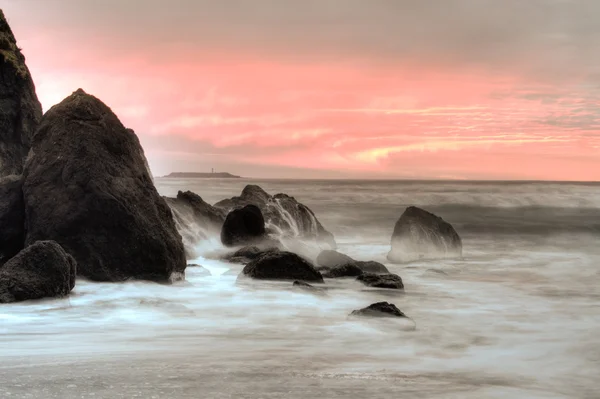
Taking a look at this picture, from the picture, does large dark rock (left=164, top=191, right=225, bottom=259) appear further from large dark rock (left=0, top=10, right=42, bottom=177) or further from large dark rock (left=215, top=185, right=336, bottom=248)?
large dark rock (left=0, top=10, right=42, bottom=177)

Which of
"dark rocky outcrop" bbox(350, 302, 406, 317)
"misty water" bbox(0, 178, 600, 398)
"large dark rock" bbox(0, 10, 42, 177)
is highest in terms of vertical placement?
"large dark rock" bbox(0, 10, 42, 177)

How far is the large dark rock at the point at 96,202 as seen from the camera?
30.8 feet

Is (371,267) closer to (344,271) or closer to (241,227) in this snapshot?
(344,271)

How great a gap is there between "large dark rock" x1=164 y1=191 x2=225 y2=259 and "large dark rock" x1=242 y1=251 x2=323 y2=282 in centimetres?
310

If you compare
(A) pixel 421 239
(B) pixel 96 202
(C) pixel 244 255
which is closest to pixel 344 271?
(C) pixel 244 255

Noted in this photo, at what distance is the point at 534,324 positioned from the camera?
28.7 ft

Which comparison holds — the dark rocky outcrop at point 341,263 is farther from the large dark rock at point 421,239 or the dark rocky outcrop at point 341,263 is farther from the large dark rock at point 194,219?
the large dark rock at point 421,239

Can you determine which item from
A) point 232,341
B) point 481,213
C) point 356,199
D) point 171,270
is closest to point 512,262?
point 171,270

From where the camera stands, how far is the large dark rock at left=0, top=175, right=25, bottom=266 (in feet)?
32.4

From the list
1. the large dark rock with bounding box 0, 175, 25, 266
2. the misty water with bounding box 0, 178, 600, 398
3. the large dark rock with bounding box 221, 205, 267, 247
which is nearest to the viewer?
the misty water with bounding box 0, 178, 600, 398

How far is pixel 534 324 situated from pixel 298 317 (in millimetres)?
2965

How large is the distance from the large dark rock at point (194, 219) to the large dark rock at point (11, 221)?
13.6 ft

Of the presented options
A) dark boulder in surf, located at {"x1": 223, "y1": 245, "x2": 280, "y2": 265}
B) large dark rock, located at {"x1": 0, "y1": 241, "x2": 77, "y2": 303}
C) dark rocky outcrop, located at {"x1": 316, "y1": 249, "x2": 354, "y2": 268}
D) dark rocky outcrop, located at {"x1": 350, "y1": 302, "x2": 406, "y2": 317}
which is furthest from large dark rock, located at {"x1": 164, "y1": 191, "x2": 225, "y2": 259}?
dark rocky outcrop, located at {"x1": 350, "y1": 302, "x2": 406, "y2": 317}

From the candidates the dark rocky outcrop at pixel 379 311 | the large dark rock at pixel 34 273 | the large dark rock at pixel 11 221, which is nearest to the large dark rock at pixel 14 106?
the large dark rock at pixel 11 221
